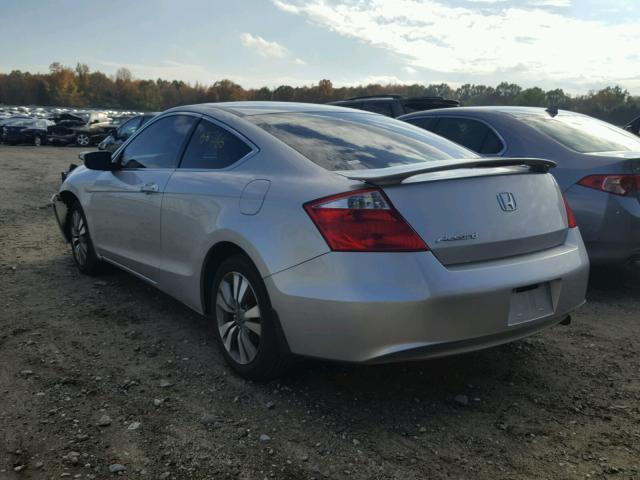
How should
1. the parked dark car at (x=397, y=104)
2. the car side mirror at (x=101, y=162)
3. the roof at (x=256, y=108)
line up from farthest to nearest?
the parked dark car at (x=397, y=104)
the car side mirror at (x=101, y=162)
the roof at (x=256, y=108)

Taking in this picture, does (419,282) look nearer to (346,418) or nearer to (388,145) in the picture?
(346,418)

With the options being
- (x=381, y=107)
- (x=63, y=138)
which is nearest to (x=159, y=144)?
(x=381, y=107)

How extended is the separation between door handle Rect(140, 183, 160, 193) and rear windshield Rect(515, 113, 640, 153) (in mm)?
3421

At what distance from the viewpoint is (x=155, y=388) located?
3.23 meters

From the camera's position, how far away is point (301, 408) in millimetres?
3010

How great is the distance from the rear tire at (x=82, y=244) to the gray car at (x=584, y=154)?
3.73 m

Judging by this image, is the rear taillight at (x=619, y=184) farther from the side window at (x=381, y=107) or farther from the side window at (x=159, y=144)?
the side window at (x=381, y=107)

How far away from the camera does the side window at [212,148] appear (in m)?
3.54

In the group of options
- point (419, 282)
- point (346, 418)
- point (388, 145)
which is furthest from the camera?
point (388, 145)

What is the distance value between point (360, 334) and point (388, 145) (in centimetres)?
132


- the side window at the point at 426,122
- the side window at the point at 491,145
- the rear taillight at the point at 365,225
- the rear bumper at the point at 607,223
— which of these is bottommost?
the rear bumper at the point at 607,223

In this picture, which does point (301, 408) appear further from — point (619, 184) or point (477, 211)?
point (619, 184)

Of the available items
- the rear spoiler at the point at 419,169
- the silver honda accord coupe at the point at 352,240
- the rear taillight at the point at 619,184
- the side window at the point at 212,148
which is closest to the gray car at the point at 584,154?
the rear taillight at the point at 619,184

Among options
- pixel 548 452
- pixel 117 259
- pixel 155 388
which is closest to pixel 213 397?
pixel 155 388
